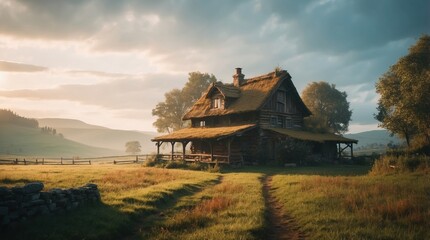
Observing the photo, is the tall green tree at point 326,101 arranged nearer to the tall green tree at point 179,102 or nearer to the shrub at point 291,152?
the tall green tree at point 179,102

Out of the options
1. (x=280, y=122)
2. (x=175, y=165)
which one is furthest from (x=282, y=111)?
(x=175, y=165)

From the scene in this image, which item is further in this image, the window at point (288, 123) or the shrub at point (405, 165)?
the window at point (288, 123)

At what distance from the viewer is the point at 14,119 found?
17088 cm

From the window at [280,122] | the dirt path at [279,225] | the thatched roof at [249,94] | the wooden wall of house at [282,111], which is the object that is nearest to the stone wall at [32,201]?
the dirt path at [279,225]

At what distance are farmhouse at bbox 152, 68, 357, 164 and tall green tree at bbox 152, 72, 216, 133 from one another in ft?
84.9

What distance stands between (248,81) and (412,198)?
34451 millimetres

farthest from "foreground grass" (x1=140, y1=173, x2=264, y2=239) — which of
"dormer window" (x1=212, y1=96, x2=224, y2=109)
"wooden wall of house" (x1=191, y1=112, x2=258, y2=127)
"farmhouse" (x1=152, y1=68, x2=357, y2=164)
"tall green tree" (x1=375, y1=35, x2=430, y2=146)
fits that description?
"dormer window" (x1=212, y1=96, x2=224, y2=109)

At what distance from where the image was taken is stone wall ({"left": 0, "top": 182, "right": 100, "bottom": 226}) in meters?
8.59

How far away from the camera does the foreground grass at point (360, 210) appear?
834 cm

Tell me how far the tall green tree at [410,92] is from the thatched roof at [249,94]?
10.7 meters

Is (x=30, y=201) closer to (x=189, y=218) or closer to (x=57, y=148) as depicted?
(x=189, y=218)

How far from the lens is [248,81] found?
146 ft

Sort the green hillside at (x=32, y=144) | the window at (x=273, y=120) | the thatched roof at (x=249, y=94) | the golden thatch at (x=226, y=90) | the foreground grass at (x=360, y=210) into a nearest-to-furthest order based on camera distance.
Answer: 1. the foreground grass at (x=360, y=210)
2. the thatched roof at (x=249, y=94)
3. the window at (x=273, y=120)
4. the golden thatch at (x=226, y=90)
5. the green hillside at (x=32, y=144)

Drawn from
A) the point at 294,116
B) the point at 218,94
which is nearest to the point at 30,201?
the point at 218,94
